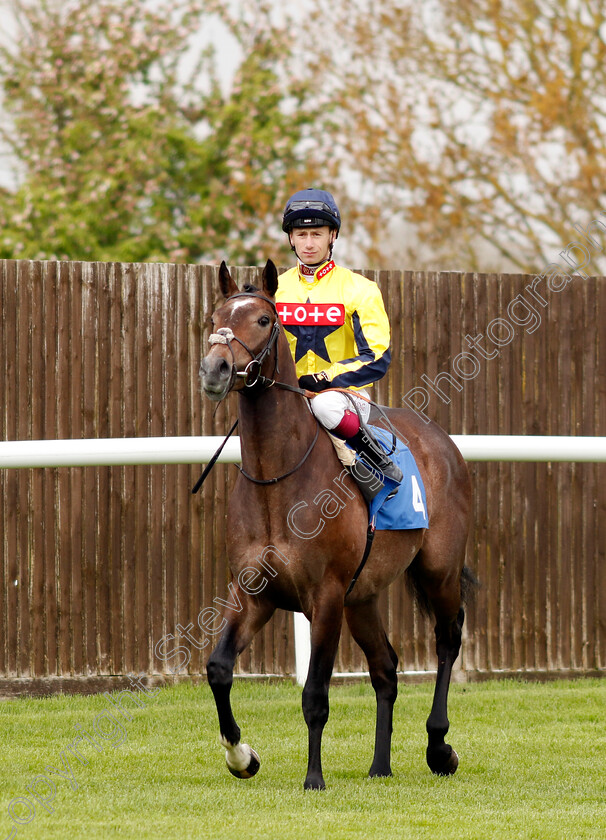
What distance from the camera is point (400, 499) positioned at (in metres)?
5.01

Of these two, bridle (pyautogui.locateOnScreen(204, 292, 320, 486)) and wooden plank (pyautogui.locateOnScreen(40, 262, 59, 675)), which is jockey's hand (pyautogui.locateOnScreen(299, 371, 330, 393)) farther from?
Result: wooden plank (pyautogui.locateOnScreen(40, 262, 59, 675))

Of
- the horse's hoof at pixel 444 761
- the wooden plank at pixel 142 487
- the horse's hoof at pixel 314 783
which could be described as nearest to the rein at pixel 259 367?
the horse's hoof at pixel 314 783

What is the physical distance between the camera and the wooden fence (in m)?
6.46

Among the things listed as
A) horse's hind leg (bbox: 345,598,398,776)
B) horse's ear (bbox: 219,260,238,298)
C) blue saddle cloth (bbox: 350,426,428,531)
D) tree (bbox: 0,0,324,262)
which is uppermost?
tree (bbox: 0,0,324,262)

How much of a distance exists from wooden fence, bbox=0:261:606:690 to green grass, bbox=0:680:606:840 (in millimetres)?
301

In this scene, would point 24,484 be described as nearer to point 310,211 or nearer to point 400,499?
point 400,499

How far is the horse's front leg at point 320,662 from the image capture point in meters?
4.45

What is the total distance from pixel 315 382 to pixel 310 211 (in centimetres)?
73

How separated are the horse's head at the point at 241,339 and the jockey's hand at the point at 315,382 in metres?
0.41

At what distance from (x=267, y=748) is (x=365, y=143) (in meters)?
13.0

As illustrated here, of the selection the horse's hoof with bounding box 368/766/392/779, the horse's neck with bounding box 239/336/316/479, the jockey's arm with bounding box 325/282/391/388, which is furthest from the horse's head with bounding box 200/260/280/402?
the horse's hoof with bounding box 368/766/392/779

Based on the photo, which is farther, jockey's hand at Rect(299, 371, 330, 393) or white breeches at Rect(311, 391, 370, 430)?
jockey's hand at Rect(299, 371, 330, 393)

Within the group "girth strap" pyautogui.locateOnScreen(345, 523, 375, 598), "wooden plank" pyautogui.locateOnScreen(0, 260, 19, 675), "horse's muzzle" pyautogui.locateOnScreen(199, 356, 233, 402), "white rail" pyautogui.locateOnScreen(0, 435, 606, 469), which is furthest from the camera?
"wooden plank" pyautogui.locateOnScreen(0, 260, 19, 675)

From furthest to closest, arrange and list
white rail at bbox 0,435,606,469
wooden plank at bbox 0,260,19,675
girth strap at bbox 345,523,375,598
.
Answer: wooden plank at bbox 0,260,19,675 → white rail at bbox 0,435,606,469 → girth strap at bbox 345,523,375,598
